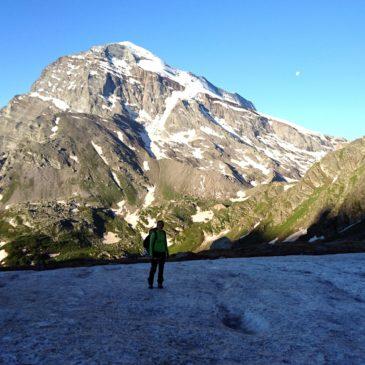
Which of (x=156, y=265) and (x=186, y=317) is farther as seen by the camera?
(x=156, y=265)

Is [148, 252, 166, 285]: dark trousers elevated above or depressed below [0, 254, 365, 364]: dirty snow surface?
above

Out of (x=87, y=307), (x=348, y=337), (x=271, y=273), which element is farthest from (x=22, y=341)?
(x=271, y=273)

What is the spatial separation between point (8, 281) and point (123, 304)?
1027 centimetres

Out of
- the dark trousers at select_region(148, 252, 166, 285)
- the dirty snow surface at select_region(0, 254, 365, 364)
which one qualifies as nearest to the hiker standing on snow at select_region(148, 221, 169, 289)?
the dark trousers at select_region(148, 252, 166, 285)

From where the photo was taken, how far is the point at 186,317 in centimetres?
2062

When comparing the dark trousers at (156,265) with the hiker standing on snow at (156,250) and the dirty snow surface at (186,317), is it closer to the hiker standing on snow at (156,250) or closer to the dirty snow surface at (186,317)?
the hiker standing on snow at (156,250)

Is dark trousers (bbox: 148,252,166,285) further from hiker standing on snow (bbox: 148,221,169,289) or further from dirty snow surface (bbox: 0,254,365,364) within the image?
dirty snow surface (bbox: 0,254,365,364)

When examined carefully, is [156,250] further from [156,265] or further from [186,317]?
[186,317]

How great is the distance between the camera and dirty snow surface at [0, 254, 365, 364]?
15.5 m

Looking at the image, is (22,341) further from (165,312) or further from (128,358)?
(165,312)

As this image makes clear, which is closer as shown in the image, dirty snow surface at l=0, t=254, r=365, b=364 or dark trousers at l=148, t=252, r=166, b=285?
dirty snow surface at l=0, t=254, r=365, b=364

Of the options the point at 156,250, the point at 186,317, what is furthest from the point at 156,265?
the point at 186,317

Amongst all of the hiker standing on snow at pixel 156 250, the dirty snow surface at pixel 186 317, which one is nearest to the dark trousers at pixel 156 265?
the hiker standing on snow at pixel 156 250

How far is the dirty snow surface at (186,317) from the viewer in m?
15.5
